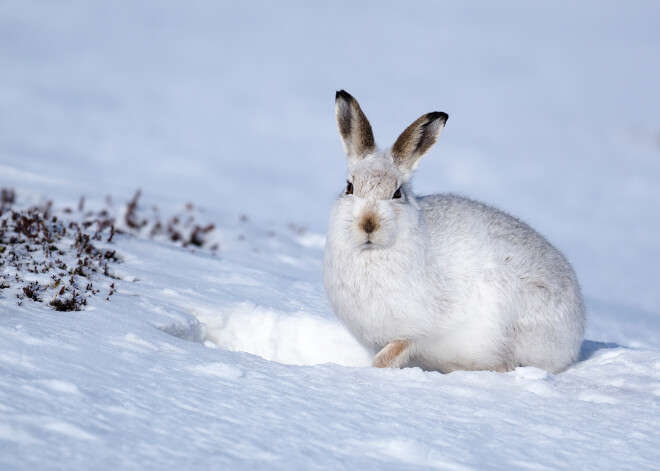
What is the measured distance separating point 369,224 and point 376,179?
0.42 meters

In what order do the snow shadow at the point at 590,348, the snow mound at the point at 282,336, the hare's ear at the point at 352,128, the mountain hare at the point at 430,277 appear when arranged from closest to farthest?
1. the mountain hare at the point at 430,277
2. the hare's ear at the point at 352,128
3. the snow mound at the point at 282,336
4. the snow shadow at the point at 590,348

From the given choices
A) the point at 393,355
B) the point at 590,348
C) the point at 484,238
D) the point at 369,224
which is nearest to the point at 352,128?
the point at 369,224

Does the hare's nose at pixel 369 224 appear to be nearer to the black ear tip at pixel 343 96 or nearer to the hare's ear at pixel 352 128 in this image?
the hare's ear at pixel 352 128

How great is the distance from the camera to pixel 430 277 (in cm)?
523

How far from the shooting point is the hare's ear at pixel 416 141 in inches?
214

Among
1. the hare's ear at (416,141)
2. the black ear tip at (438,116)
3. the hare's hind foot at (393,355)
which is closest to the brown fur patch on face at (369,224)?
the hare's ear at (416,141)

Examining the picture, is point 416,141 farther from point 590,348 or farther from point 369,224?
point 590,348

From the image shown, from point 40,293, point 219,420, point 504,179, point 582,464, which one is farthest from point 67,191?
point 504,179

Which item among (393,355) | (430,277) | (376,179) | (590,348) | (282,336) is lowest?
(282,336)

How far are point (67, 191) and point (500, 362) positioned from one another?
7.13 metres

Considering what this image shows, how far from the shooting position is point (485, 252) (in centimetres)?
543

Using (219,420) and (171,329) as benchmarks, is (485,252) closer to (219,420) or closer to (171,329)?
(171,329)

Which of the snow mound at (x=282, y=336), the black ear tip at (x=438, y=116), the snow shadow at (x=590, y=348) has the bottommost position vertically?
the snow mound at (x=282, y=336)

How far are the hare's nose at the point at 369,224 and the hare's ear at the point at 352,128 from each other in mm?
799
